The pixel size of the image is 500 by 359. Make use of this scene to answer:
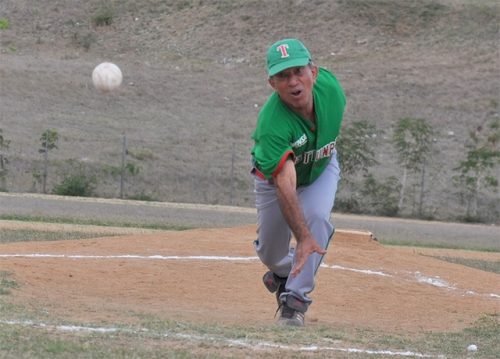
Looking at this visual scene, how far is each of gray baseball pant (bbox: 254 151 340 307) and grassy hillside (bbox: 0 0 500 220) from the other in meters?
15.8

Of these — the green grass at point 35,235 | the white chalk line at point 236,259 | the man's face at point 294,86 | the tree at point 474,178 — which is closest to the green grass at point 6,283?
the white chalk line at point 236,259

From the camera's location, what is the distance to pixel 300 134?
6.46m

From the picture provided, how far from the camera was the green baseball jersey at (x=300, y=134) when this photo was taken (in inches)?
248

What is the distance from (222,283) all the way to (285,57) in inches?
144

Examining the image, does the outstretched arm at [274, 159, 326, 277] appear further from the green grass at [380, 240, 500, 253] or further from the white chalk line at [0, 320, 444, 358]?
the green grass at [380, 240, 500, 253]

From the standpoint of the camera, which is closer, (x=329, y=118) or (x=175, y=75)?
(x=329, y=118)

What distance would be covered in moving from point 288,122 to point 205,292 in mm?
3029

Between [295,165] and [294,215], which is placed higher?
[295,165]

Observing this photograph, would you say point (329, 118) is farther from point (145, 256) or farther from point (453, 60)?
point (453, 60)

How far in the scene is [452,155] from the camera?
3155 cm

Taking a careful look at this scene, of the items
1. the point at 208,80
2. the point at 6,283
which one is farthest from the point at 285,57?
the point at 208,80

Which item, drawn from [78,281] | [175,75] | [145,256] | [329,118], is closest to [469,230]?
[145,256]

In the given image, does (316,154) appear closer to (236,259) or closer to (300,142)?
(300,142)

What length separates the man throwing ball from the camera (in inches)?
247
